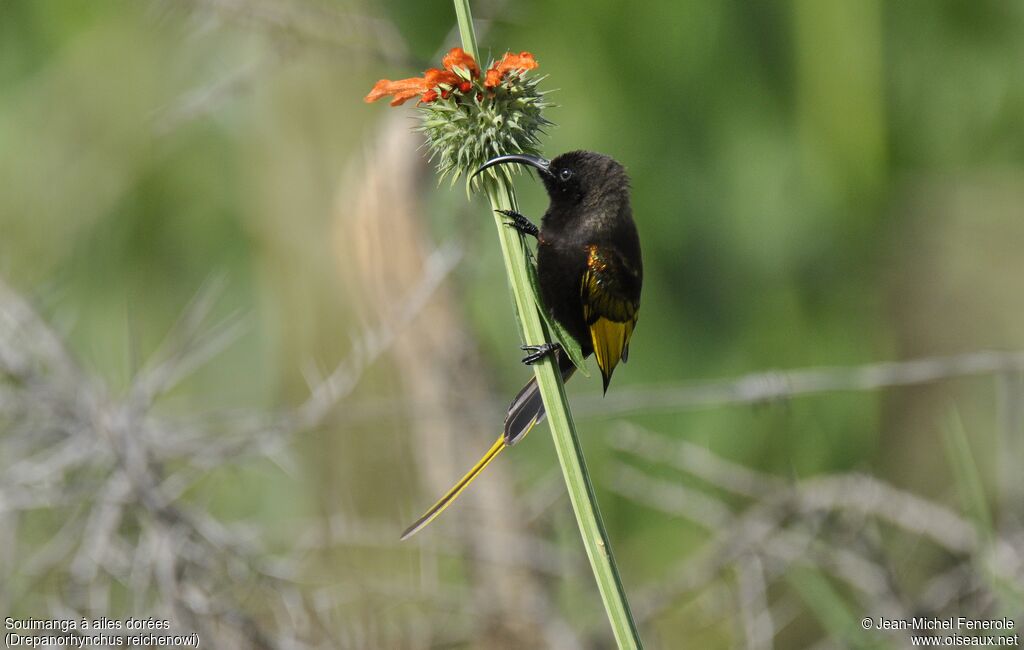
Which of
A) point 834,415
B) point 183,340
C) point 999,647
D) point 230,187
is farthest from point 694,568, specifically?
point 230,187

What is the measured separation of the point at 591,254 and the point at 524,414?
42 centimetres

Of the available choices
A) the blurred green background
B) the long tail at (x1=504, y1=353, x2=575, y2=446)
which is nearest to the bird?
the long tail at (x1=504, y1=353, x2=575, y2=446)

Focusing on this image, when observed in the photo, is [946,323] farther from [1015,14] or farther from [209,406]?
[209,406]

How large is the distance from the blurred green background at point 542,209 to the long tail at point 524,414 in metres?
1.52

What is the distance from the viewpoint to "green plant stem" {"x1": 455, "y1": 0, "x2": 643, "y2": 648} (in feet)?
3.89

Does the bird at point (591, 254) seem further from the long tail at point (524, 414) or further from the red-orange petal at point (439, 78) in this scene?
the red-orange petal at point (439, 78)

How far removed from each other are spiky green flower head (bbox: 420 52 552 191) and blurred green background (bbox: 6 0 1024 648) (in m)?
1.98

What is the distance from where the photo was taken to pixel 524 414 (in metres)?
1.84

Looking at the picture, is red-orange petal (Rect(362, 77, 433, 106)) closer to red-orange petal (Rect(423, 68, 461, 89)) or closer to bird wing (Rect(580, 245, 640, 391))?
red-orange petal (Rect(423, 68, 461, 89))

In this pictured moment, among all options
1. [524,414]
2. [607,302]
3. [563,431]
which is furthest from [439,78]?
[607,302]

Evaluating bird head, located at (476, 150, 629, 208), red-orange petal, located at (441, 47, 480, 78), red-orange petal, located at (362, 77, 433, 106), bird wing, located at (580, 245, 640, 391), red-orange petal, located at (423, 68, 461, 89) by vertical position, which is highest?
red-orange petal, located at (441, 47, 480, 78)

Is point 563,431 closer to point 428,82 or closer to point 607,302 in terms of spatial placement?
point 428,82

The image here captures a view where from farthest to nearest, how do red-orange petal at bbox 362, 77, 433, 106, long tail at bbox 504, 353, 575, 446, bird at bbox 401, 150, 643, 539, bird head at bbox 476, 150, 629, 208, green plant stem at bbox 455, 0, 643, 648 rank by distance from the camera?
bird head at bbox 476, 150, 629, 208 < bird at bbox 401, 150, 643, 539 < long tail at bbox 504, 353, 575, 446 < red-orange petal at bbox 362, 77, 433, 106 < green plant stem at bbox 455, 0, 643, 648

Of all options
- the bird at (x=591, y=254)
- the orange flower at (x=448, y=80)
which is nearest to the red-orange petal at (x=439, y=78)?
the orange flower at (x=448, y=80)
